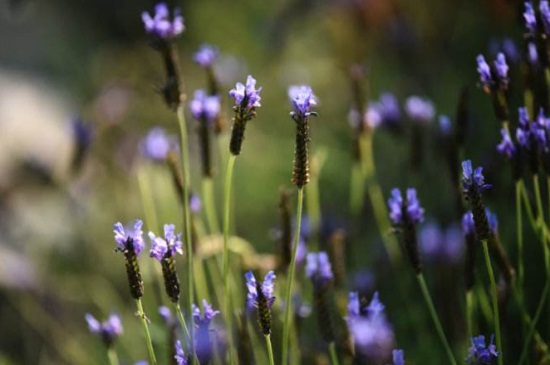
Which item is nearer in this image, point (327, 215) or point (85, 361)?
point (85, 361)

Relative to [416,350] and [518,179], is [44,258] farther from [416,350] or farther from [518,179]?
[518,179]

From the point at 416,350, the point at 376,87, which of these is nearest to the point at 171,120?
the point at 376,87

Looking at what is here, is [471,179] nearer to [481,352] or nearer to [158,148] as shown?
[481,352]

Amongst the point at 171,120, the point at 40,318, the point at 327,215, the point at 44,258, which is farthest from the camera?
the point at 171,120

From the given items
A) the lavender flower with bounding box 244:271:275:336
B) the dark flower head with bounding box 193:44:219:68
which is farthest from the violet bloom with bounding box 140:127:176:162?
the lavender flower with bounding box 244:271:275:336

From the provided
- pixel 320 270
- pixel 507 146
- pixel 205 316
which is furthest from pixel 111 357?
pixel 507 146

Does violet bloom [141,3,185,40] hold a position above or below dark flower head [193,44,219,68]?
below

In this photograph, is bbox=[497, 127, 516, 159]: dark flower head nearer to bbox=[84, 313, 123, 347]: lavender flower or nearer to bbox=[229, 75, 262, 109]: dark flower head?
bbox=[229, 75, 262, 109]: dark flower head

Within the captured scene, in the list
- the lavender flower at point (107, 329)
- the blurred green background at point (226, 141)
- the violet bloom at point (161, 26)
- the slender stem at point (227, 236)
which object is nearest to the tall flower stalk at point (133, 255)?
the slender stem at point (227, 236)
